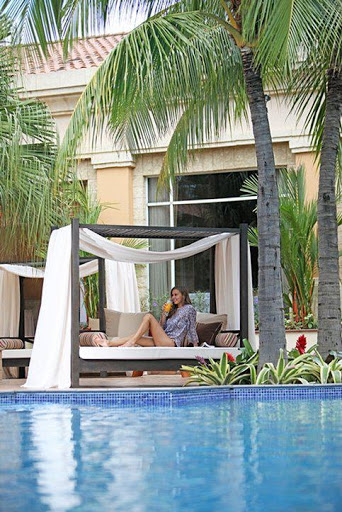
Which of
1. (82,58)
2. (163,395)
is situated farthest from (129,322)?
(82,58)

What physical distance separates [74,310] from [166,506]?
7342mm

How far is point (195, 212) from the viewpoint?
1988 cm

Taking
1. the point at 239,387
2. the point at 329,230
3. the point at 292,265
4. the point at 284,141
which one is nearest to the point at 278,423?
the point at 239,387

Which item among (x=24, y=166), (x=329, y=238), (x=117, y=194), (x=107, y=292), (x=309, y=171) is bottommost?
(x=107, y=292)

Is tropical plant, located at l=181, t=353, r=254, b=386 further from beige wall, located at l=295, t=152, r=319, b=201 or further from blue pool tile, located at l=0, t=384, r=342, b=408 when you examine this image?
beige wall, located at l=295, t=152, r=319, b=201

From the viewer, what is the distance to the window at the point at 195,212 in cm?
1947

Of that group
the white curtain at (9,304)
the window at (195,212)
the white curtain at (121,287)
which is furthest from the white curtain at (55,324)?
the window at (195,212)

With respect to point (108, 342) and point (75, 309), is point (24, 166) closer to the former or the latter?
point (75, 309)

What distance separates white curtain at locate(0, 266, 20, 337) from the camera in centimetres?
1692

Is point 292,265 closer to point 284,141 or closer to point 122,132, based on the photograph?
point 284,141

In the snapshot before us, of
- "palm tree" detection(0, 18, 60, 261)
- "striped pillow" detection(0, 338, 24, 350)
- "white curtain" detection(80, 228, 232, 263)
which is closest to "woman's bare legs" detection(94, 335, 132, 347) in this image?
"white curtain" detection(80, 228, 232, 263)

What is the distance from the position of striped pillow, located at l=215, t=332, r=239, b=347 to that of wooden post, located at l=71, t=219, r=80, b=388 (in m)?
2.51

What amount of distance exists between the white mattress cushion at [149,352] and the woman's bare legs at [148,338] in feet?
3.07

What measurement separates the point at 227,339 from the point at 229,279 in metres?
1.12
